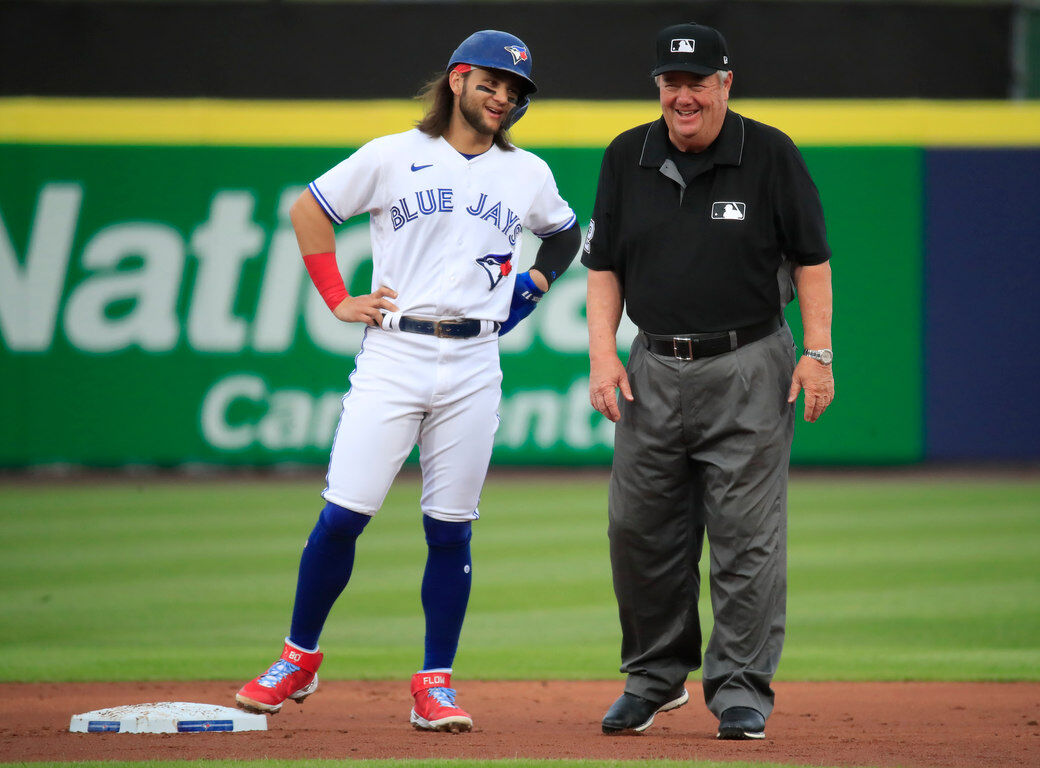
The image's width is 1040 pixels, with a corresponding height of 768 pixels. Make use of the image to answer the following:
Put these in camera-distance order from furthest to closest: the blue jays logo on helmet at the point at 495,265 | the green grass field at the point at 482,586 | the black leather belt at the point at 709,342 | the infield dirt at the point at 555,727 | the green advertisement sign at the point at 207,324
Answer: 1. the green advertisement sign at the point at 207,324
2. the green grass field at the point at 482,586
3. the blue jays logo on helmet at the point at 495,265
4. the black leather belt at the point at 709,342
5. the infield dirt at the point at 555,727

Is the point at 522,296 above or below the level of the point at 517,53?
below

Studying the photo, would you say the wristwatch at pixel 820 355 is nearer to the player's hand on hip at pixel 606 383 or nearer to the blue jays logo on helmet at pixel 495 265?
the player's hand on hip at pixel 606 383

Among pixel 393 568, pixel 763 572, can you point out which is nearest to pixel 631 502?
pixel 763 572

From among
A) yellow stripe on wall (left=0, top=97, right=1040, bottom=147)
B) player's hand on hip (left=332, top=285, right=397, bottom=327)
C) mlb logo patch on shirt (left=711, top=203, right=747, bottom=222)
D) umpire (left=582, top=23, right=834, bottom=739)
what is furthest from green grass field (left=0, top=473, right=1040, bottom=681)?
yellow stripe on wall (left=0, top=97, right=1040, bottom=147)

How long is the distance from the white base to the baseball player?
78 mm

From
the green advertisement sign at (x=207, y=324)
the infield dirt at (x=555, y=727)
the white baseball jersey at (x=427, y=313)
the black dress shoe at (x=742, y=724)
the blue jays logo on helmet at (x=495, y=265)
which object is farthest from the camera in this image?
the green advertisement sign at (x=207, y=324)

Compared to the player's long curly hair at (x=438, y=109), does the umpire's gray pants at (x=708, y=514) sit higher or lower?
lower

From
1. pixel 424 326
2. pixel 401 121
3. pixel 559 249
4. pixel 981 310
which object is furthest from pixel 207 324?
pixel 424 326

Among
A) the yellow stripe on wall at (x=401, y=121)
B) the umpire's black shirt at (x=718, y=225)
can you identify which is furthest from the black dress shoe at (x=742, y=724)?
the yellow stripe on wall at (x=401, y=121)

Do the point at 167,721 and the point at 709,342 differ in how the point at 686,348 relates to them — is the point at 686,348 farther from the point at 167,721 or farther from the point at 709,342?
the point at 167,721

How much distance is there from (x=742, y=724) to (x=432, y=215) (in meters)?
1.67

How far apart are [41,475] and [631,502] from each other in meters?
8.72

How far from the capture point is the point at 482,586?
290 inches

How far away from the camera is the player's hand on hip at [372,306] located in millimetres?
4168
